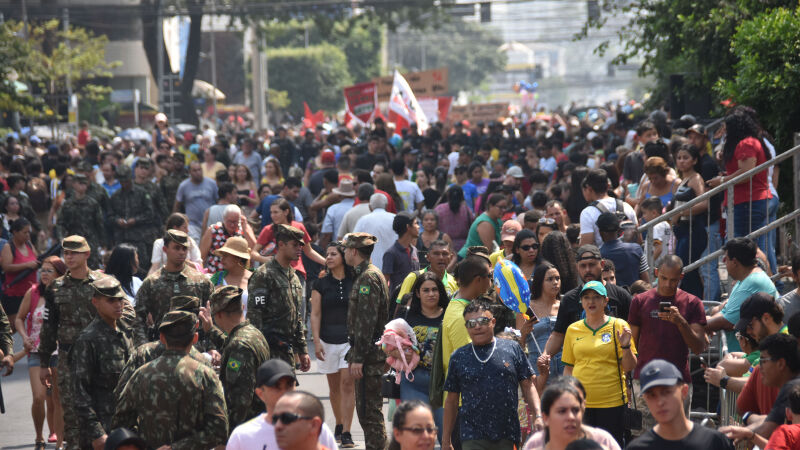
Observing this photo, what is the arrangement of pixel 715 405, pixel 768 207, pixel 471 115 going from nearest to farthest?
1. pixel 715 405
2. pixel 768 207
3. pixel 471 115

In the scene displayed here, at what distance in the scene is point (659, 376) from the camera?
553 centimetres

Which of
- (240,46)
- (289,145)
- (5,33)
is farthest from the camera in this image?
(240,46)

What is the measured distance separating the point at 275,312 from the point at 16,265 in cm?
509

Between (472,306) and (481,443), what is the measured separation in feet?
2.66

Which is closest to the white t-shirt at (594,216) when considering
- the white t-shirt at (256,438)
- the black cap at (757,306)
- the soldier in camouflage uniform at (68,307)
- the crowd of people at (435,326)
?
the crowd of people at (435,326)

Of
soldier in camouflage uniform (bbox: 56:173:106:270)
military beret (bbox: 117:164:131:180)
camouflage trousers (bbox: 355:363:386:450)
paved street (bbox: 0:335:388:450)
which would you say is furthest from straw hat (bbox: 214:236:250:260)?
military beret (bbox: 117:164:131:180)

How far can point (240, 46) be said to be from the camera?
8356 cm

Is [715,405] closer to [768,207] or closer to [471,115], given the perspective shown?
[768,207]

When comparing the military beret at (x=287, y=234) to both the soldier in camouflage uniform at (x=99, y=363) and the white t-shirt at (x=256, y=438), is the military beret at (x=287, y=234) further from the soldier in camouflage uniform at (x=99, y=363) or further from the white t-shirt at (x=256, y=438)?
the white t-shirt at (x=256, y=438)

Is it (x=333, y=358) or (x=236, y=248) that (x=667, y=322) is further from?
(x=236, y=248)

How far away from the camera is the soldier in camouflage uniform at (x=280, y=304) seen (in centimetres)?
896

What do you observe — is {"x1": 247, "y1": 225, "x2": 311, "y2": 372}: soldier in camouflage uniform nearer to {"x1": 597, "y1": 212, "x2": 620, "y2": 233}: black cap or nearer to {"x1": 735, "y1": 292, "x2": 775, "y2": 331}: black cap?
{"x1": 597, "y1": 212, "x2": 620, "y2": 233}: black cap

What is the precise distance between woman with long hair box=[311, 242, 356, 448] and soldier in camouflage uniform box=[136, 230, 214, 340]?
1.23 metres

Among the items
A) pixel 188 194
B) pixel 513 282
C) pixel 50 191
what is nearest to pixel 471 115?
pixel 50 191
